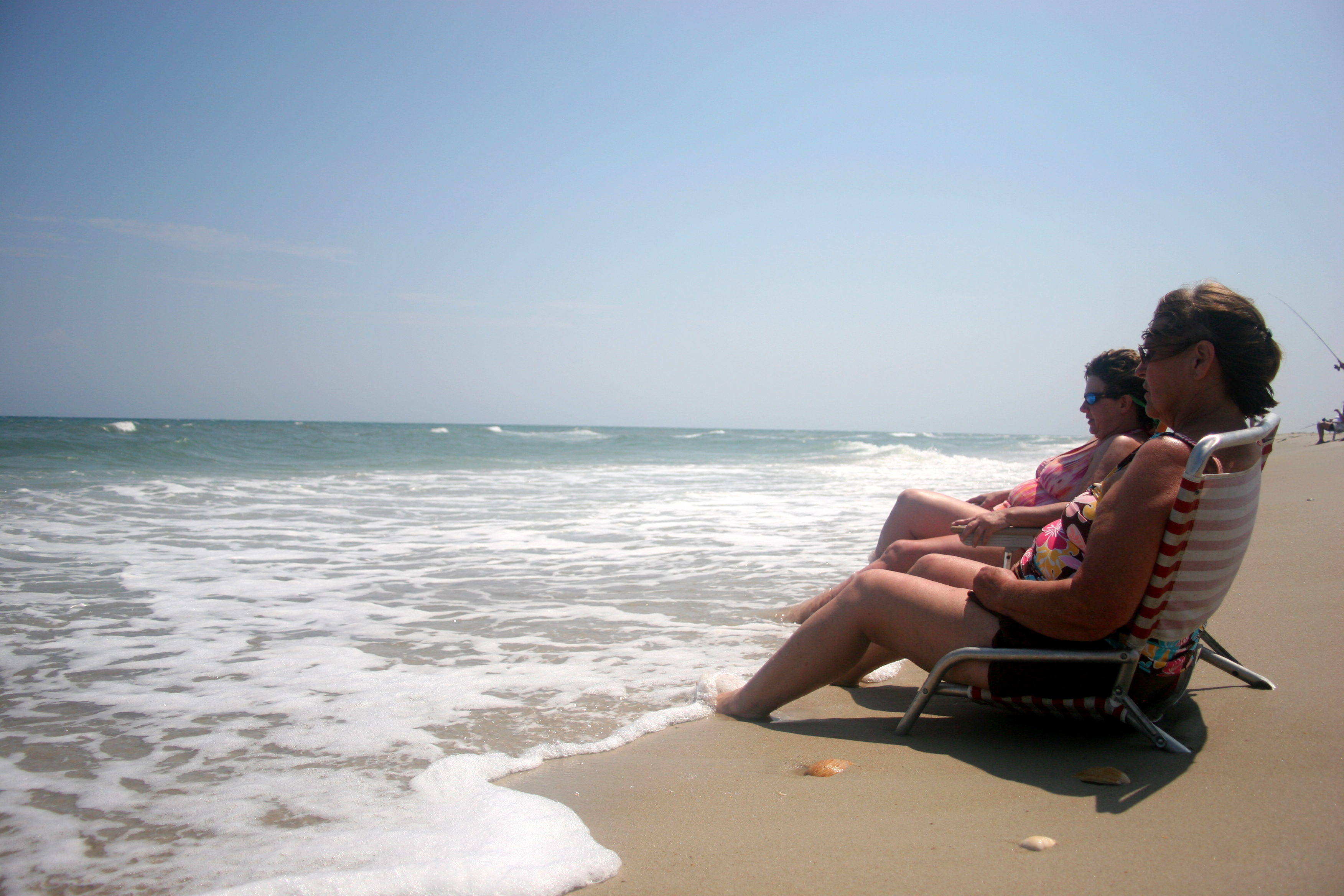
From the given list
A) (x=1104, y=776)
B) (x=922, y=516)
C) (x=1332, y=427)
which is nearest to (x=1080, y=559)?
(x=1104, y=776)

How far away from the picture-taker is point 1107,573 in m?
1.85

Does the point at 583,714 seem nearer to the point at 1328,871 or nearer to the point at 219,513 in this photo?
the point at 1328,871

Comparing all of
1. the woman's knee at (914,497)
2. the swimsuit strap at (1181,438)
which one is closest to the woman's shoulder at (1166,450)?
the swimsuit strap at (1181,438)

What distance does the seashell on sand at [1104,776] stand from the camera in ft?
6.23

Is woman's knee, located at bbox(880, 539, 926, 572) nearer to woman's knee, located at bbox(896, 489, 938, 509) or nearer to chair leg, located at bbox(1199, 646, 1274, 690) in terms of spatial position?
woman's knee, located at bbox(896, 489, 938, 509)

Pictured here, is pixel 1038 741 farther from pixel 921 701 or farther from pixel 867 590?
pixel 867 590

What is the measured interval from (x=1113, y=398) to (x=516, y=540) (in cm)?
500

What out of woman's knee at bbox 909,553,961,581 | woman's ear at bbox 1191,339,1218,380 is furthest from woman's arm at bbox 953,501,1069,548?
woman's ear at bbox 1191,339,1218,380

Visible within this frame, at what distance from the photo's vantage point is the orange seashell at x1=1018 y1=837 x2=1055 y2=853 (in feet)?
5.25

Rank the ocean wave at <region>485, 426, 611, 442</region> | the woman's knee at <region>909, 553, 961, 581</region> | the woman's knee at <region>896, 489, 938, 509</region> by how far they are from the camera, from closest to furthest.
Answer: the woman's knee at <region>909, 553, 961, 581</region>, the woman's knee at <region>896, 489, 938, 509</region>, the ocean wave at <region>485, 426, 611, 442</region>

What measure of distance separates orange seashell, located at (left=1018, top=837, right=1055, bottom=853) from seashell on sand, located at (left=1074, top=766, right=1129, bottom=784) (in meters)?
0.36

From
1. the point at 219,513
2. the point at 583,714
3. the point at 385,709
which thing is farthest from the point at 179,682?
the point at 219,513

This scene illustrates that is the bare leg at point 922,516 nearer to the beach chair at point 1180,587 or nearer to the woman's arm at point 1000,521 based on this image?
the woman's arm at point 1000,521

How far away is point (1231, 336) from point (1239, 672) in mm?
1140
